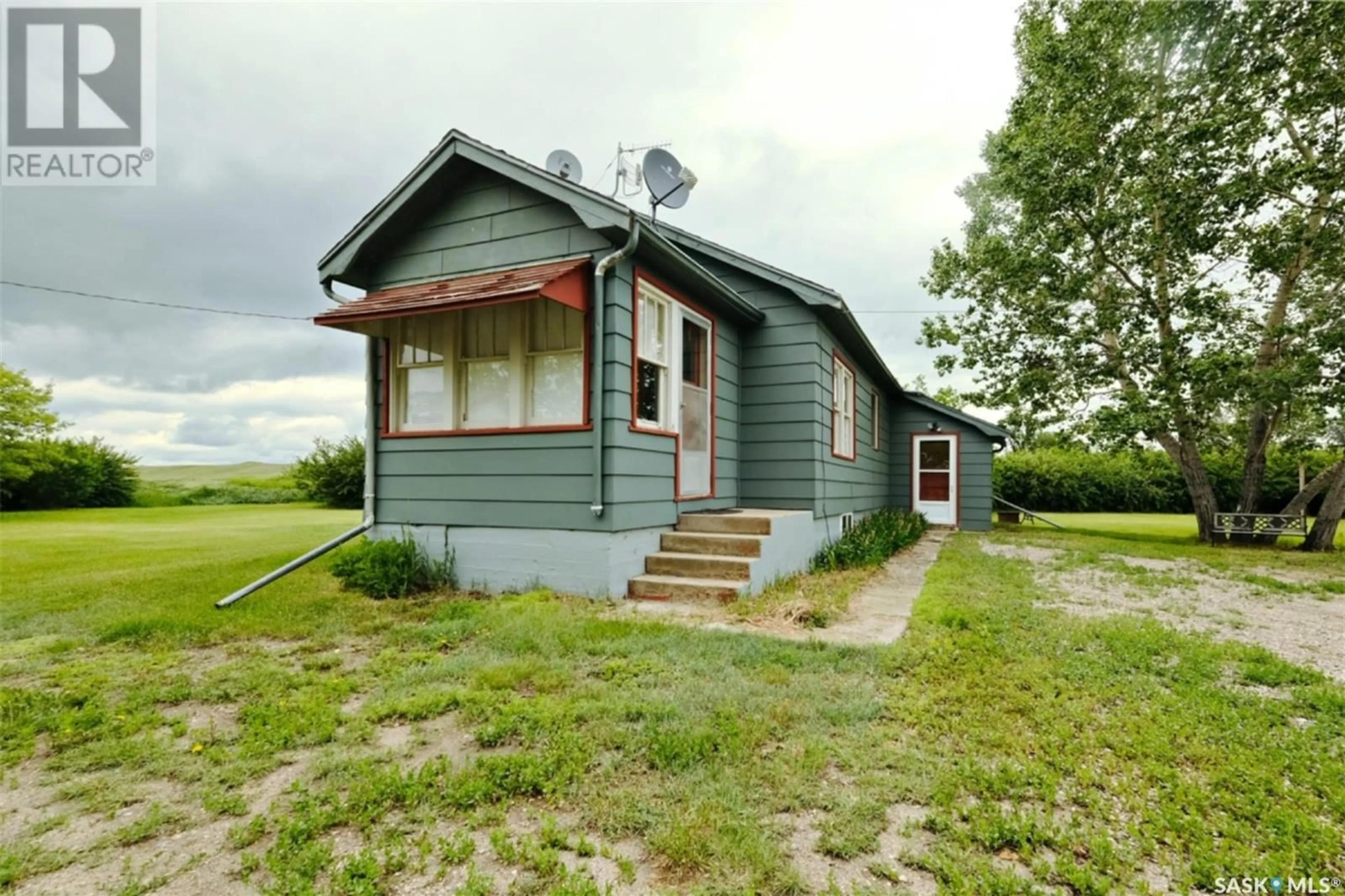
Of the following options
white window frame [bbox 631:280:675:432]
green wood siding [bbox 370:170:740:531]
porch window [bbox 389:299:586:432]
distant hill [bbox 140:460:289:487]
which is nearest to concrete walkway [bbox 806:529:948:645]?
green wood siding [bbox 370:170:740:531]

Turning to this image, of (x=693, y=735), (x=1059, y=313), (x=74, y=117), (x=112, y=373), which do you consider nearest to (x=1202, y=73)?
(x=1059, y=313)

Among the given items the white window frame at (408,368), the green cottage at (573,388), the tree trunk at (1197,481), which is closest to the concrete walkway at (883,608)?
the green cottage at (573,388)

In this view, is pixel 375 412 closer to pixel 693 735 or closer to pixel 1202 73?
pixel 693 735

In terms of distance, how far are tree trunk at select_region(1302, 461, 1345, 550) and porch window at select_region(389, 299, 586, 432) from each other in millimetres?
12840

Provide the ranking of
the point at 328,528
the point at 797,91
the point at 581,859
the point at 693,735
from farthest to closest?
the point at 328,528 < the point at 797,91 < the point at 693,735 < the point at 581,859

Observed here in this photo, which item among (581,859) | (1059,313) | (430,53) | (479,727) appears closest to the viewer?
(581,859)

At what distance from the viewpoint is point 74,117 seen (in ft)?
20.4

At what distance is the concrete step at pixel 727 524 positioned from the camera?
581 cm

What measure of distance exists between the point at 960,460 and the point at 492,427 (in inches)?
464

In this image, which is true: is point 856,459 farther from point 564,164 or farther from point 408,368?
point 408,368

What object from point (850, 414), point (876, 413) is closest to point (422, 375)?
point (850, 414)

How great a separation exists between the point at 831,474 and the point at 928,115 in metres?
7.32

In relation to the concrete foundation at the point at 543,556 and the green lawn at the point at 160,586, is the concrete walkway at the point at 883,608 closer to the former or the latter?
the concrete foundation at the point at 543,556

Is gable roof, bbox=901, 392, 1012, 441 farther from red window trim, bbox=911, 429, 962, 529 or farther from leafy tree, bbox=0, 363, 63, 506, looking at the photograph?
leafy tree, bbox=0, 363, 63, 506
